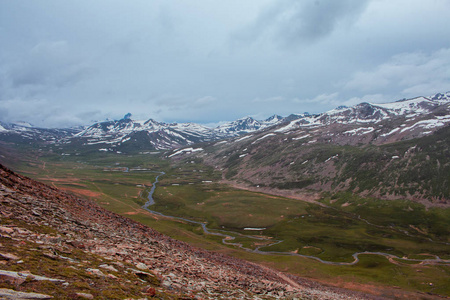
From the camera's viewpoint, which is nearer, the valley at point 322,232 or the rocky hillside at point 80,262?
the rocky hillside at point 80,262

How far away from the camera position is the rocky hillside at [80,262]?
36.1 ft

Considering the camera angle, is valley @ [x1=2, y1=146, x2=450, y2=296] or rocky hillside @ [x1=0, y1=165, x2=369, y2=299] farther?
valley @ [x1=2, y1=146, x2=450, y2=296]

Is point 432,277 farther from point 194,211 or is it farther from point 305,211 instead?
point 194,211

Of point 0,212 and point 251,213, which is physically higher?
point 0,212

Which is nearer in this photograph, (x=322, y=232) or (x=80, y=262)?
(x=80, y=262)

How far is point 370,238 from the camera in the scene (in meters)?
111

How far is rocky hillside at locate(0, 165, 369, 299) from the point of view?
11008mm

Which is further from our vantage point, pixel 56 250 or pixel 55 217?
pixel 55 217

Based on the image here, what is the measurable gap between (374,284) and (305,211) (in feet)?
302

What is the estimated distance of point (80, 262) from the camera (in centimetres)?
1521

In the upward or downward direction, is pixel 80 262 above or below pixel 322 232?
above

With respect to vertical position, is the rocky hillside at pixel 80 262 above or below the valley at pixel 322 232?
above

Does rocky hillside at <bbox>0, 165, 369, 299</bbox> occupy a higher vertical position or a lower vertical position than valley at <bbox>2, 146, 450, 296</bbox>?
higher

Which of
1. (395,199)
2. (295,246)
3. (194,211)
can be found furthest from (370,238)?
(194,211)
